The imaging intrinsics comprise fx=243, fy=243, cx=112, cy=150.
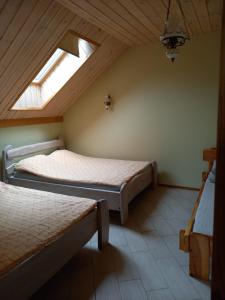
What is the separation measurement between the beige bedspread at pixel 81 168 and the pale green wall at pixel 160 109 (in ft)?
1.56

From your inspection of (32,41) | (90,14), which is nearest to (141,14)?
(90,14)

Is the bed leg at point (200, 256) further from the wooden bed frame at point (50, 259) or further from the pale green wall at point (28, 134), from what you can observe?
the pale green wall at point (28, 134)

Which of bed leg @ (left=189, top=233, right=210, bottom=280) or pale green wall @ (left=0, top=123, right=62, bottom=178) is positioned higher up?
pale green wall @ (left=0, top=123, right=62, bottom=178)

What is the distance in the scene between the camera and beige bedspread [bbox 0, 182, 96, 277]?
1577 mm

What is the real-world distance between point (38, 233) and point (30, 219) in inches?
10.1

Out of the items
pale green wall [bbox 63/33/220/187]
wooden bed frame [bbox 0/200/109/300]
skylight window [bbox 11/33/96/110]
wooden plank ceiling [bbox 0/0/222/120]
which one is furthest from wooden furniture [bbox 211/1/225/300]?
pale green wall [bbox 63/33/220/187]

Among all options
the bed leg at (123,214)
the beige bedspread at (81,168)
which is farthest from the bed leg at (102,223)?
the beige bedspread at (81,168)

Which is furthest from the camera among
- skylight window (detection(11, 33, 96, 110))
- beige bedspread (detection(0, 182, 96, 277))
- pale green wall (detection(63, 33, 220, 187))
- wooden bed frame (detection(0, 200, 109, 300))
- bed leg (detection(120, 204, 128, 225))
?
pale green wall (detection(63, 33, 220, 187))

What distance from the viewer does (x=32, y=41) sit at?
2.62 meters

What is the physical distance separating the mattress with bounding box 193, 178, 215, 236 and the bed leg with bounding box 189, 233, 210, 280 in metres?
0.06

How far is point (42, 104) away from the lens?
13.3 ft

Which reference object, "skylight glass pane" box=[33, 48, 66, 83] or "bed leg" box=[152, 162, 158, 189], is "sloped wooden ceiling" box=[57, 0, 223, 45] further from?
"bed leg" box=[152, 162, 158, 189]

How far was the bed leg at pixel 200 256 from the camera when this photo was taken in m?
1.80

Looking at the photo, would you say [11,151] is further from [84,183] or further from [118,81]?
[118,81]
